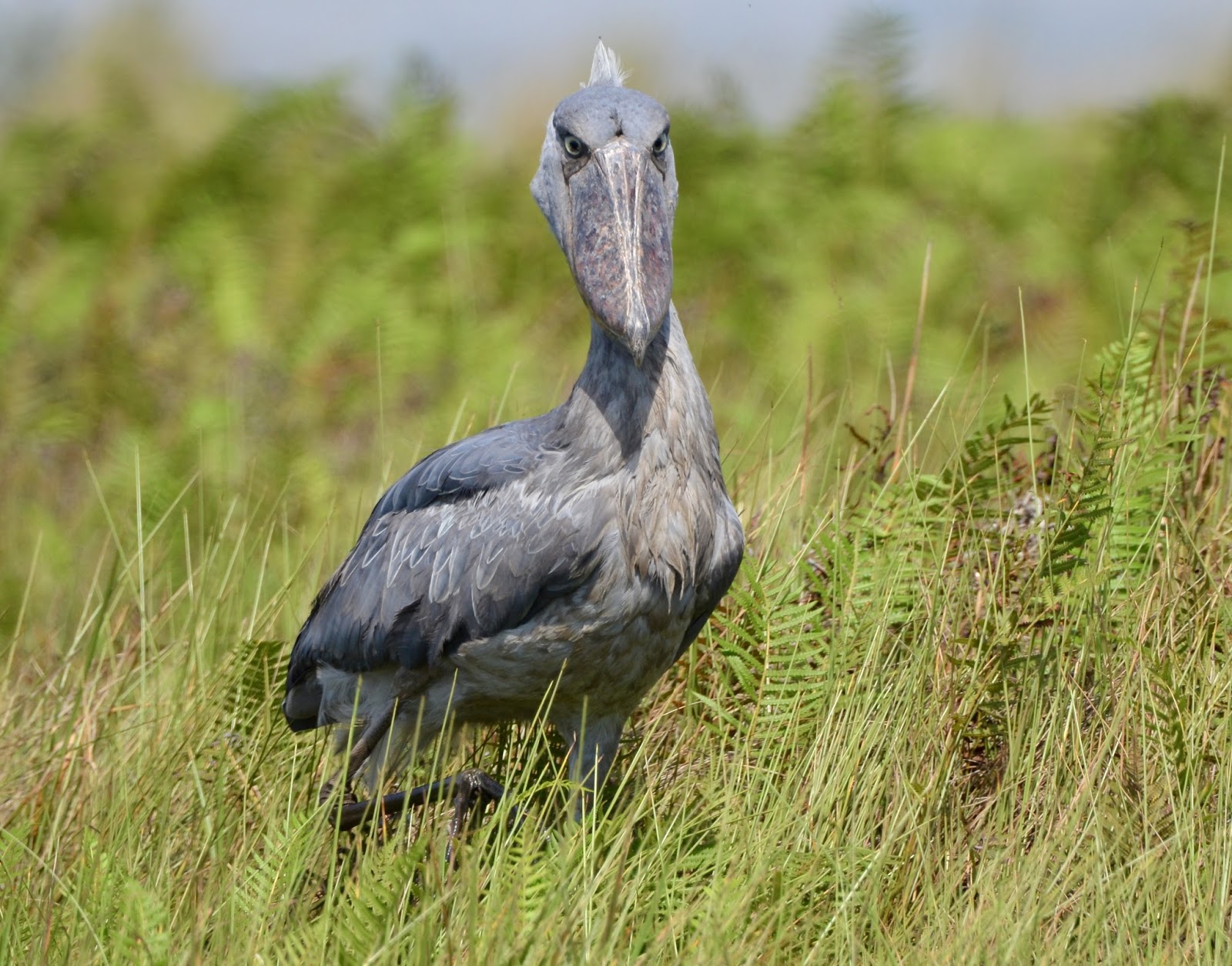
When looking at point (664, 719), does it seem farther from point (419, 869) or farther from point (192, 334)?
point (192, 334)

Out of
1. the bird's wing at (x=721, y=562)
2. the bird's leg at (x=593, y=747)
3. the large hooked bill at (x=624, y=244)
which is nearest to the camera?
the large hooked bill at (x=624, y=244)

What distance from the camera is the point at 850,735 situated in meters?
3.37

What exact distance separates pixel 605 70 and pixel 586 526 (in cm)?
131

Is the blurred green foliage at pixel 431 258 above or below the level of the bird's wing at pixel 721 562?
above

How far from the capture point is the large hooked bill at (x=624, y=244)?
3.22 m

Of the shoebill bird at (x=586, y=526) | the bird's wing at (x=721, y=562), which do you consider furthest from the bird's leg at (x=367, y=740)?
the bird's wing at (x=721, y=562)

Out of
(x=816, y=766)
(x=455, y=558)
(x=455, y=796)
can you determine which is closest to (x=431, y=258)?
(x=455, y=558)

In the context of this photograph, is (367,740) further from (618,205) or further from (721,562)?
(618,205)

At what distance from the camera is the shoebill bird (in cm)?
333

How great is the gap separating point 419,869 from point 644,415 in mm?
1141

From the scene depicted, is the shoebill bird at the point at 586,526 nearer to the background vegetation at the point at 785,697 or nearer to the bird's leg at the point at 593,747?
the bird's leg at the point at 593,747

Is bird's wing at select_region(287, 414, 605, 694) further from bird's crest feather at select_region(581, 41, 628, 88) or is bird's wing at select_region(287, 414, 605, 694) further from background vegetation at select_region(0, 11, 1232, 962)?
bird's crest feather at select_region(581, 41, 628, 88)

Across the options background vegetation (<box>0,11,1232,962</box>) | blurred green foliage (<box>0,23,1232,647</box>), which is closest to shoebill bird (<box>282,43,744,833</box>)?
background vegetation (<box>0,11,1232,962</box>)

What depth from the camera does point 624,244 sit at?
3283 millimetres
